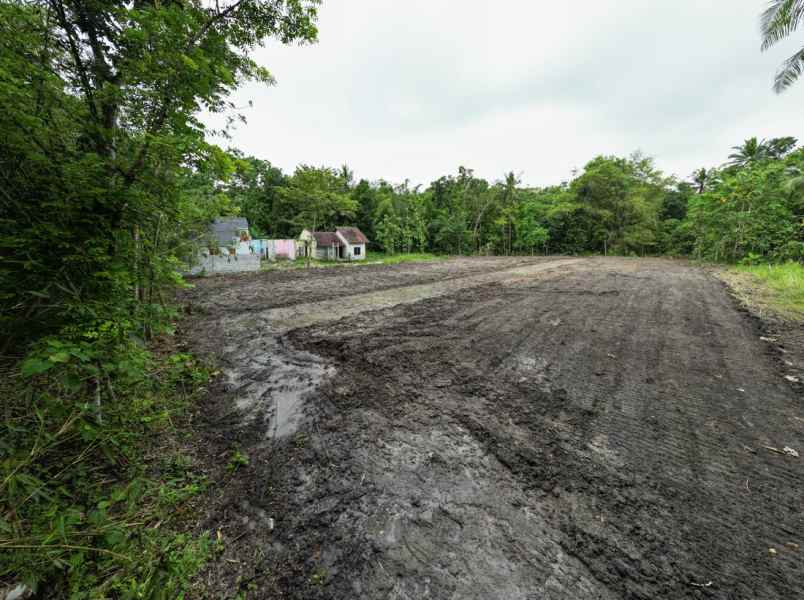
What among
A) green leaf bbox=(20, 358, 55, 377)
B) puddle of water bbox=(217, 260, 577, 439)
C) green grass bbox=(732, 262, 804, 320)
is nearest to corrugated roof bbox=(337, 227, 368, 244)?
puddle of water bbox=(217, 260, 577, 439)

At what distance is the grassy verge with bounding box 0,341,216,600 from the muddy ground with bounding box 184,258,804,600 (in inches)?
8.4

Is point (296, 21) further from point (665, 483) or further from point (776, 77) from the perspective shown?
point (776, 77)

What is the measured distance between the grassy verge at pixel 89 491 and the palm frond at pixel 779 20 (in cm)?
1250

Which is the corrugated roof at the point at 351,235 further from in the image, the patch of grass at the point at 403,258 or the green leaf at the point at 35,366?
the green leaf at the point at 35,366

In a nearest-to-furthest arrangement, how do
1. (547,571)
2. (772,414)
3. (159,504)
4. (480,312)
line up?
(547,571)
(159,504)
(772,414)
(480,312)

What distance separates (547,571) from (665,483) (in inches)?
45.5

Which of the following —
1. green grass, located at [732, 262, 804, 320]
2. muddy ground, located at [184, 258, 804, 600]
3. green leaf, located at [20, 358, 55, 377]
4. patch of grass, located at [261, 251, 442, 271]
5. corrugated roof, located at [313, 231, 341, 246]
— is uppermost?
corrugated roof, located at [313, 231, 341, 246]

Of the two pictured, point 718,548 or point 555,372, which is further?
point 555,372

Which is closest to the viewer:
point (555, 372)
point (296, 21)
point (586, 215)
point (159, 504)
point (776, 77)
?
point (159, 504)

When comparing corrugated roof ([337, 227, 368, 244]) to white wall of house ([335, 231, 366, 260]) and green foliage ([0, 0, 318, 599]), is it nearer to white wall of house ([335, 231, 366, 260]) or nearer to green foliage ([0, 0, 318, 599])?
white wall of house ([335, 231, 366, 260])

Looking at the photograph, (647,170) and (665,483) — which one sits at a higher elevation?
(647,170)

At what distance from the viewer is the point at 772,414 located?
2.70m

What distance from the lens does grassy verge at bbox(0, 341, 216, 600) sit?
1426mm

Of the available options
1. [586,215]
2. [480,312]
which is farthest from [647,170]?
[480,312]
